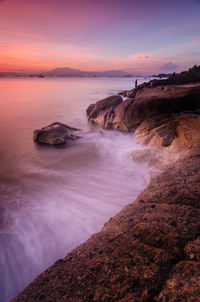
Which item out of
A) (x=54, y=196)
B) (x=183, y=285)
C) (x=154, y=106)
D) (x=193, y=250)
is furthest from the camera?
(x=154, y=106)

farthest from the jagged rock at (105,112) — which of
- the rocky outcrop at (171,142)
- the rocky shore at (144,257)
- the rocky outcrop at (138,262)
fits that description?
the rocky outcrop at (138,262)

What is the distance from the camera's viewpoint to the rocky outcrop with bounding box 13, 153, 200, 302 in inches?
56.9

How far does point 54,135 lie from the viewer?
30.1 feet

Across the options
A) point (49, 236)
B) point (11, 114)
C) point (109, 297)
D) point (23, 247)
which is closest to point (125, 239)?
point (109, 297)

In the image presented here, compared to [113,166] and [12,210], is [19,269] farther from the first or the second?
[113,166]

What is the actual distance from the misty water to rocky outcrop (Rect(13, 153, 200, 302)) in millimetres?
1508

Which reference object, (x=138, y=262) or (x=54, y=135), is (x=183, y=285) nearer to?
(x=138, y=262)

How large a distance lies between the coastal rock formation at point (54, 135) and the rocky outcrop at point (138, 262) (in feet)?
23.3

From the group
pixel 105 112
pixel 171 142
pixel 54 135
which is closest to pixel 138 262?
pixel 171 142

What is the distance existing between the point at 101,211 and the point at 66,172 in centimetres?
268

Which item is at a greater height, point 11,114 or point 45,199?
point 11,114

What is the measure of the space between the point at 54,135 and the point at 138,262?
826cm

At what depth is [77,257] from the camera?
6.97 ft

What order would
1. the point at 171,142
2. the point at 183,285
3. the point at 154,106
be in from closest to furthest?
the point at 183,285, the point at 171,142, the point at 154,106
